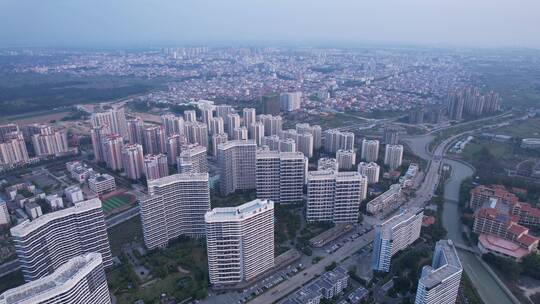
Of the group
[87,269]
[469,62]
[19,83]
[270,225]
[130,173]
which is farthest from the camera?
[469,62]

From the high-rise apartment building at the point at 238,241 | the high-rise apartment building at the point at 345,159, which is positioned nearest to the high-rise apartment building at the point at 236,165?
the high-rise apartment building at the point at 345,159

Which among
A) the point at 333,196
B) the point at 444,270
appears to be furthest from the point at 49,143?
the point at 444,270

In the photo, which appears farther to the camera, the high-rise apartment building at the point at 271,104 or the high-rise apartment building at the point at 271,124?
the high-rise apartment building at the point at 271,104

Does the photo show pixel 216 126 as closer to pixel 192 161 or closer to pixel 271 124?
pixel 271 124

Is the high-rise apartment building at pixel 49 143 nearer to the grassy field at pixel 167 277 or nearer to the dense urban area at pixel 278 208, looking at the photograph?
the dense urban area at pixel 278 208

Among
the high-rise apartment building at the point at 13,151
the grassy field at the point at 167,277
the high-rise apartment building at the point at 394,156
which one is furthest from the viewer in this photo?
the high-rise apartment building at the point at 13,151

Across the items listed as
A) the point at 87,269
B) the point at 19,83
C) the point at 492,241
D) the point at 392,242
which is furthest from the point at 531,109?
the point at 19,83

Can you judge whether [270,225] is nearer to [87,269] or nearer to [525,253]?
[87,269]
